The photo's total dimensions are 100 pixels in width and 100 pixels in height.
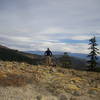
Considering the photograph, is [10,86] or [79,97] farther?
[10,86]

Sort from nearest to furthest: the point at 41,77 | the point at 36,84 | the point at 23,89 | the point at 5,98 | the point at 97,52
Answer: the point at 5,98
the point at 23,89
the point at 36,84
the point at 41,77
the point at 97,52

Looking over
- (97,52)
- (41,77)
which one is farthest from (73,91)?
(97,52)

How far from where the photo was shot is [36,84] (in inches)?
490

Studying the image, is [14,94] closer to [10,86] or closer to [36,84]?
[10,86]

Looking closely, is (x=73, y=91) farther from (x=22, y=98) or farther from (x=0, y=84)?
(x=0, y=84)

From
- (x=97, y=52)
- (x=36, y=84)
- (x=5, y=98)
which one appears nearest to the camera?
(x=5, y=98)

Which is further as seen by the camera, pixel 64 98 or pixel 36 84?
pixel 36 84

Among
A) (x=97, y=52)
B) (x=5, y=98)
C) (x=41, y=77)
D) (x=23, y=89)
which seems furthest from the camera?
(x=97, y=52)

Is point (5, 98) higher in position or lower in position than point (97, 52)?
lower

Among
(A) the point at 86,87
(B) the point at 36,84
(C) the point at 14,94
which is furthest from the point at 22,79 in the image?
(A) the point at 86,87

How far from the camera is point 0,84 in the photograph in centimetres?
1192

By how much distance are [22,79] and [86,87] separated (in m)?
4.50

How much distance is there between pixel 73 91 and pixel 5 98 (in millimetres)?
4174

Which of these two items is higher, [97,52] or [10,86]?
[97,52]
